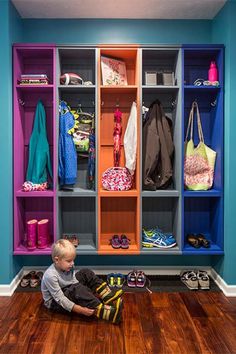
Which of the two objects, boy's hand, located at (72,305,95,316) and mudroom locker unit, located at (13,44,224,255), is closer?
boy's hand, located at (72,305,95,316)

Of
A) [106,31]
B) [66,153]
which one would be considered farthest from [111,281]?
[106,31]

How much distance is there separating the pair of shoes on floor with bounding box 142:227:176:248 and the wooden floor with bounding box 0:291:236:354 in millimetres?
485

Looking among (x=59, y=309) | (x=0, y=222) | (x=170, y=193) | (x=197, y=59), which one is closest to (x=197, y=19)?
(x=197, y=59)

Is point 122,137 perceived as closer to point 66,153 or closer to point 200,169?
point 66,153

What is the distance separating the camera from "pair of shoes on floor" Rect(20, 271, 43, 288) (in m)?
3.14

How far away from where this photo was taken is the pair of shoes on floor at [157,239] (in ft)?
10.6

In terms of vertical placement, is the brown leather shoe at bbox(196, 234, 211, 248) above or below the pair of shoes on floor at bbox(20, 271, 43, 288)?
above

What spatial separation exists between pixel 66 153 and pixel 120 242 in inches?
39.3

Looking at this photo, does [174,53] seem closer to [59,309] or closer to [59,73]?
[59,73]

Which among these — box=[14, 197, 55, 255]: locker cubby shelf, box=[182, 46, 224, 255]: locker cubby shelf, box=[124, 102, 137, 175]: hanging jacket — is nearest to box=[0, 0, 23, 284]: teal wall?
box=[14, 197, 55, 255]: locker cubby shelf

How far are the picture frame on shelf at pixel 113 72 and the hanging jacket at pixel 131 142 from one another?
0.27m

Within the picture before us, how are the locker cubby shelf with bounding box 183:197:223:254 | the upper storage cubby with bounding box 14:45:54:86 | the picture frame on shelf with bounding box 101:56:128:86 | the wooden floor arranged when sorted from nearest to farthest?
the wooden floor → the upper storage cubby with bounding box 14:45:54:86 → the picture frame on shelf with bounding box 101:56:128:86 → the locker cubby shelf with bounding box 183:197:223:254

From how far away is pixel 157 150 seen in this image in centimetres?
321

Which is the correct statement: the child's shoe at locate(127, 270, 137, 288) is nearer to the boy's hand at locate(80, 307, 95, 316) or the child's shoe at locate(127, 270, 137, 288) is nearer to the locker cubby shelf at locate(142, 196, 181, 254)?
the locker cubby shelf at locate(142, 196, 181, 254)
